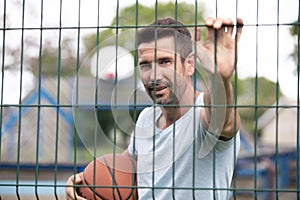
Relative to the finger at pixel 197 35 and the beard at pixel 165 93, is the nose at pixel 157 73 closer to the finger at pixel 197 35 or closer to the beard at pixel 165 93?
the beard at pixel 165 93

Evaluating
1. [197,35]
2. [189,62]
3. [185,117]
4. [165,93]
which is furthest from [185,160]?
[197,35]

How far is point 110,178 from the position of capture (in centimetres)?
439

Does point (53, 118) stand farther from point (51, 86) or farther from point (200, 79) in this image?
point (200, 79)

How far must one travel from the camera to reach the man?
4.07 m

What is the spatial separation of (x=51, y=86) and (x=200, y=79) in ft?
41.4

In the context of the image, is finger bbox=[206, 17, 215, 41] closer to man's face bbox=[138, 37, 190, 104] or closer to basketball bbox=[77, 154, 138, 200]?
man's face bbox=[138, 37, 190, 104]

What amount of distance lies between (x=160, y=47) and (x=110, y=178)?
0.75m

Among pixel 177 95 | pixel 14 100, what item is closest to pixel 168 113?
pixel 177 95

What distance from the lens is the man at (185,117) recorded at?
4.07 meters

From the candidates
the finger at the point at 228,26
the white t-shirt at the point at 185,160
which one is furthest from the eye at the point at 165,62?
the finger at the point at 228,26

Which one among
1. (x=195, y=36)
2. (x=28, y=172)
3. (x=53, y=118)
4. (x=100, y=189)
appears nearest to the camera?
(x=195, y=36)

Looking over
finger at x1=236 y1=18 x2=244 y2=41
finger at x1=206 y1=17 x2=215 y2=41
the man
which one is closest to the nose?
the man

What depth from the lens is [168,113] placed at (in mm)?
4332

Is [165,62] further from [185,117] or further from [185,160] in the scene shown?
[185,160]
